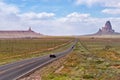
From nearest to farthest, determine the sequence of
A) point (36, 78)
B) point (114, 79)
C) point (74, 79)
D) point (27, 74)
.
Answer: point (114, 79) → point (74, 79) → point (36, 78) → point (27, 74)

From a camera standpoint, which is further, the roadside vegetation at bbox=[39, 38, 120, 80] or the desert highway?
the desert highway

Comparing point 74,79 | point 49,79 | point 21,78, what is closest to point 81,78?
point 74,79

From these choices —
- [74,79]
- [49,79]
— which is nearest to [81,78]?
[74,79]

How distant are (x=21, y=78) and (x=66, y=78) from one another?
16.6 ft

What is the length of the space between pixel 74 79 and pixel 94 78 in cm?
216

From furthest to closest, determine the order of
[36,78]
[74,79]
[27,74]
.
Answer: [27,74], [36,78], [74,79]

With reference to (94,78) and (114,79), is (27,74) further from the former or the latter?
(114,79)

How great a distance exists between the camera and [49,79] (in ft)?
108

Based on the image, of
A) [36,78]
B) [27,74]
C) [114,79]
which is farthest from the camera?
[27,74]

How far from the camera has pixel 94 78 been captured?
32312 millimetres

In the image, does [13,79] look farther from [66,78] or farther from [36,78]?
[66,78]

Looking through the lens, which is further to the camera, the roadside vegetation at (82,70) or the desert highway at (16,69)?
the desert highway at (16,69)

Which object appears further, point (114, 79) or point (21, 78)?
point (21, 78)

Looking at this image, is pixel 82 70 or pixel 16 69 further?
pixel 16 69
